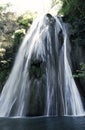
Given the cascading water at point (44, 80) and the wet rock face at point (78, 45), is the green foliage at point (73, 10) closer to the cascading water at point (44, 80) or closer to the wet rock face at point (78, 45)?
the cascading water at point (44, 80)

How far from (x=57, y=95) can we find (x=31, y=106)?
6.53ft

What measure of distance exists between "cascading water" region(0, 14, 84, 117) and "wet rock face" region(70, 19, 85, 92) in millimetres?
500

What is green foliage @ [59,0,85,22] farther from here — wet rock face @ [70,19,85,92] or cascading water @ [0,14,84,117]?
wet rock face @ [70,19,85,92]

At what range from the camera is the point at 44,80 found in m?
22.8

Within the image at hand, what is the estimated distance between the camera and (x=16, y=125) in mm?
17016

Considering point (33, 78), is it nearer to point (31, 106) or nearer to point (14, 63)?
point (31, 106)

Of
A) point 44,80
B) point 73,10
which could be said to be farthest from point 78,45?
point 44,80

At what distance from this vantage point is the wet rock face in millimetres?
24163

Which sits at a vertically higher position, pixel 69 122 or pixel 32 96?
pixel 32 96

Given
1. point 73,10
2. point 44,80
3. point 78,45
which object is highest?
point 73,10

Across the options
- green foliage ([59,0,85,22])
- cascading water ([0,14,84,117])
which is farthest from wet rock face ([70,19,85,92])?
green foliage ([59,0,85,22])

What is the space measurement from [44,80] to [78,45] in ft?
13.5

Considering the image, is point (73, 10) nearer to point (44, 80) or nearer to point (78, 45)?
point (78, 45)

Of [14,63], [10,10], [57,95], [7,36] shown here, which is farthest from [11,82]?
[10,10]
